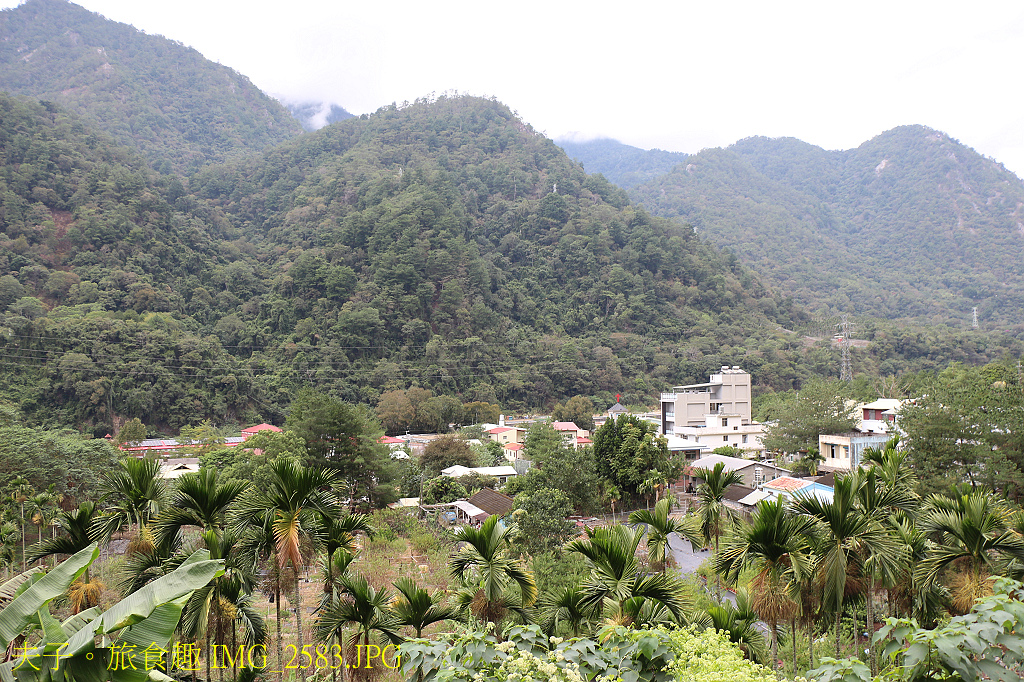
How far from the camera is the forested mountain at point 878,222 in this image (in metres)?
102

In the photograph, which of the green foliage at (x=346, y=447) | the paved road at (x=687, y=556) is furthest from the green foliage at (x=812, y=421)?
the green foliage at (x=346, y=447)

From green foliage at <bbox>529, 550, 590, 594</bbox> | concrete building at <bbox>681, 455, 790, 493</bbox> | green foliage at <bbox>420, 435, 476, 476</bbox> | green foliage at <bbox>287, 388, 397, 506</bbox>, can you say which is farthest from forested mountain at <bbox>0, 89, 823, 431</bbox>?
green foliage at <bbox>529, 550, 590, 594</bbox>

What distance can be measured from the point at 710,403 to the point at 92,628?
40930 millimetres

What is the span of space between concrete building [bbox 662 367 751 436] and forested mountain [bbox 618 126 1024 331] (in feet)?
210

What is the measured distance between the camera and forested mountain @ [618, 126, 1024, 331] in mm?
102438

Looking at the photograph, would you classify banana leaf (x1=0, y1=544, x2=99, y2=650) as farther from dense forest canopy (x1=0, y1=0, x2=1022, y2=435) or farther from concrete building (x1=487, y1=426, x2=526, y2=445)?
dense forest canopy (x1=0, y1=0, x2=1022, y2=435)

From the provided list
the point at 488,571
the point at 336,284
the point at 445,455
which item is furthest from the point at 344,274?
the point at 488,571

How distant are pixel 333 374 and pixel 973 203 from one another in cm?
14526

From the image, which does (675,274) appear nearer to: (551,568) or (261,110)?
(551,568)

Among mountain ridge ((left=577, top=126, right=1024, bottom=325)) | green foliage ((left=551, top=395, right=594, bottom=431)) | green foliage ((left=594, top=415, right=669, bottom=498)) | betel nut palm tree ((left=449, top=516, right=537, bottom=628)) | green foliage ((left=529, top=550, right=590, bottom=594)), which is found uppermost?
mountain ridge ((left=577, top=126, right=1024, bottom=325))

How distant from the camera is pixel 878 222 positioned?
139 m

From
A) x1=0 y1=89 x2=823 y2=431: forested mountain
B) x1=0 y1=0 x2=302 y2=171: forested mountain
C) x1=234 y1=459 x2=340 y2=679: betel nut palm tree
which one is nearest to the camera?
x1=234 y1=459 x2=340 y2=679: betel nut palm tree

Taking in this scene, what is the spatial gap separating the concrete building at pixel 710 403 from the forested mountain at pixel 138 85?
84.5 meters

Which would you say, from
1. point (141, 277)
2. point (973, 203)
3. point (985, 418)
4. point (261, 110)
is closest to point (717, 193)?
point (973, 203)
